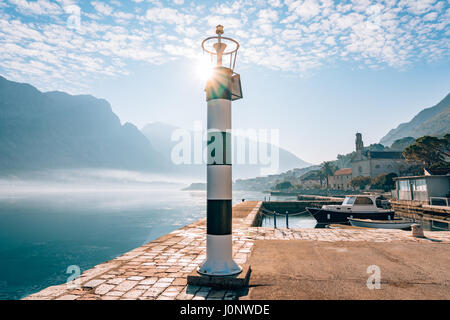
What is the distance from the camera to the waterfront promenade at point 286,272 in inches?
156

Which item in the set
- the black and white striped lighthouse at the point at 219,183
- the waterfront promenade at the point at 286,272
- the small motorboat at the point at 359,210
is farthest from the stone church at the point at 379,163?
the black and white striped lighthouse at the point at 219,183

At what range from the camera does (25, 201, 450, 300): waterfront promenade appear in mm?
3953

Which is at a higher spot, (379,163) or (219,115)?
(379,163)

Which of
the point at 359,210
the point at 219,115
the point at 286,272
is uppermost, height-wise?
the point at 219,115

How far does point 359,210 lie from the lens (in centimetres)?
1775

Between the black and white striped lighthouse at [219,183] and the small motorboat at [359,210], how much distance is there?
1594cm

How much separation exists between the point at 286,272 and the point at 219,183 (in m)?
2.35

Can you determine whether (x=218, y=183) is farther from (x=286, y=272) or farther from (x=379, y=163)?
(x=379, y=163)

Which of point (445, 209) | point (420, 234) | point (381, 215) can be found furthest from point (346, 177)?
point (420, 234)

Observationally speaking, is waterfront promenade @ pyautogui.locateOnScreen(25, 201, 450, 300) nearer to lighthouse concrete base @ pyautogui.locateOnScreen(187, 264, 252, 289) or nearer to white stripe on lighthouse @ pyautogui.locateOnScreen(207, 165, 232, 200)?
lighthouse concrete base @ pyautogui.locateOnScreen(187, 264, 252, 289)

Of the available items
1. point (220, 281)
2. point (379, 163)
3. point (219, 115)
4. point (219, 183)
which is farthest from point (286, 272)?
point (379, 163)

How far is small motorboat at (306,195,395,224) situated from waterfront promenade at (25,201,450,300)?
960cm
